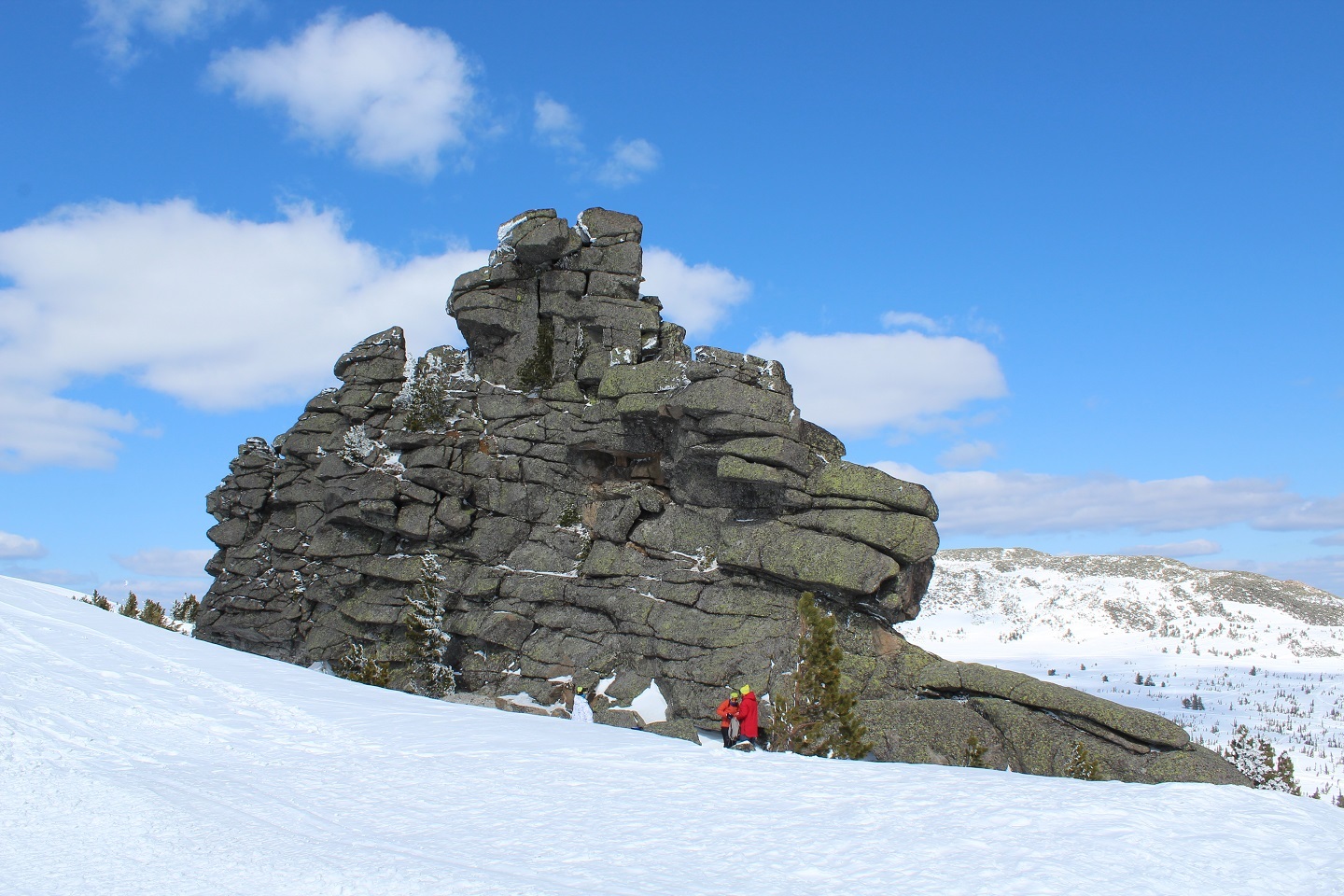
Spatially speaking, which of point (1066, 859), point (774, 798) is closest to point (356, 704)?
point (774, 798)

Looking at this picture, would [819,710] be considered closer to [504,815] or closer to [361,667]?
[504,815]

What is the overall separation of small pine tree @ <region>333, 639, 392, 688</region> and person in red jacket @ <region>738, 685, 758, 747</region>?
17.7 meters

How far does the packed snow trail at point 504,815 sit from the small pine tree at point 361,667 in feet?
57.3

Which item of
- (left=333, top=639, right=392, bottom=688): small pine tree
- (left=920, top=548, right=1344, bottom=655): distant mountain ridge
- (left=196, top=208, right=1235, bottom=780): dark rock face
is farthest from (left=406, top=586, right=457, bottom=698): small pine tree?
(left=920, top=548, right=1344, bottom=655): distant mountain ridge

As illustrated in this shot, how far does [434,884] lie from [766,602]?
2116cm

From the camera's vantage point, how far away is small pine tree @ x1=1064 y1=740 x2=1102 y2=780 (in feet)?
66.5

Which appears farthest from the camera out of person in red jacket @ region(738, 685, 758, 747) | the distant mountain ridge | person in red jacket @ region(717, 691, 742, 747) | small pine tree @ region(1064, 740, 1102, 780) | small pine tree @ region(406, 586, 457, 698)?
the distant mountain ridge

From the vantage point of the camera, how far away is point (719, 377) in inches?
1155

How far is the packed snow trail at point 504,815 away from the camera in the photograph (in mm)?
7398

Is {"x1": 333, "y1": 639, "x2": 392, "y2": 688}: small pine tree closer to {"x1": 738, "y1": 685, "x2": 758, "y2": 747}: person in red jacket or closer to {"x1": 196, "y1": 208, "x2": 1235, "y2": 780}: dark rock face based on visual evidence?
{"x1": 196, "y1": 208, "x2": 1235, "y2": 780}: dark rock face

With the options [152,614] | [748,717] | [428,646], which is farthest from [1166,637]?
[152,614]

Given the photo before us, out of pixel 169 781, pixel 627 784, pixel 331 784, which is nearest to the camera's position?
pixel 169 781

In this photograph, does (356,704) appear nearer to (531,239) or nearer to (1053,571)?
(531,239)

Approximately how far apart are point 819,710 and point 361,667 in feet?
63.3
